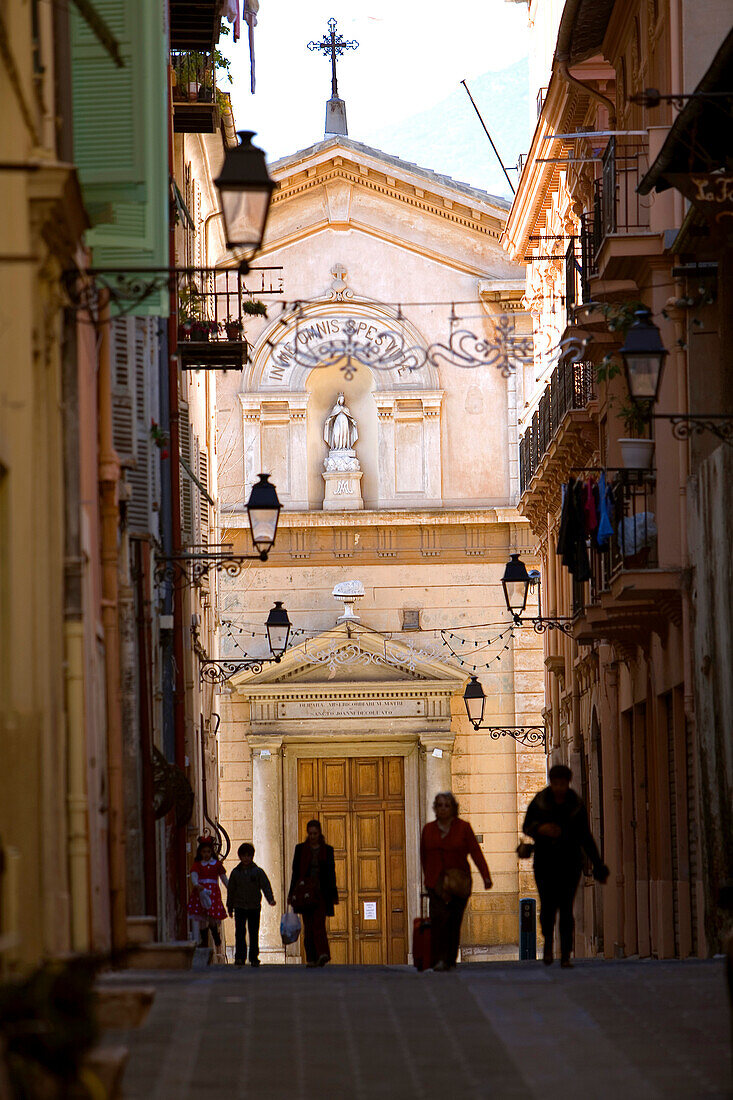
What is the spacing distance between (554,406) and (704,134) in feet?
41.1

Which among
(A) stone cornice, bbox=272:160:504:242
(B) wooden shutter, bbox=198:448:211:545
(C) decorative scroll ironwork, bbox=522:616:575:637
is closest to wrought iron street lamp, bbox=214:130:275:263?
(C) decorative scroll ironwork, bbox=522:616:575:637

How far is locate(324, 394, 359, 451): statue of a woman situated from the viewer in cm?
3691

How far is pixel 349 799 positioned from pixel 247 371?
770 cm

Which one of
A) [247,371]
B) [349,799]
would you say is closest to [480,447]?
[247,371]

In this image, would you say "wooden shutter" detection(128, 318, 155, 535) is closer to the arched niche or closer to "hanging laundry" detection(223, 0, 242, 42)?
"hanging laundry" detection(223, 0, 242, 42)

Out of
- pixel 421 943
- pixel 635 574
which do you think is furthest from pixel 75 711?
pixel 635 574

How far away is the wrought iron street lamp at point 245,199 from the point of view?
39.3 feet

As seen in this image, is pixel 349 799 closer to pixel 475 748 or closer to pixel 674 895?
pixel 475 748

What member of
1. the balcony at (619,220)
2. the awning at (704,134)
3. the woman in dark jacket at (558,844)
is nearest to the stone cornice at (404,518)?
the balcony at (619,220)

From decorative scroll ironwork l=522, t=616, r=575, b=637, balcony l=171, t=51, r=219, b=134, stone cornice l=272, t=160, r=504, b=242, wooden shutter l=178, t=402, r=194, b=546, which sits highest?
stone cornice l=272, t=160, r=504, b=242

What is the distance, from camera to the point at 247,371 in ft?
122

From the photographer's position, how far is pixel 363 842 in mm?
35656

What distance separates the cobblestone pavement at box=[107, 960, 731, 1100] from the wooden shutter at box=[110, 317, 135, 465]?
5.48 m

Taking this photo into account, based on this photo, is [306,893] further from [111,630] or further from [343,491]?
[343,491]
